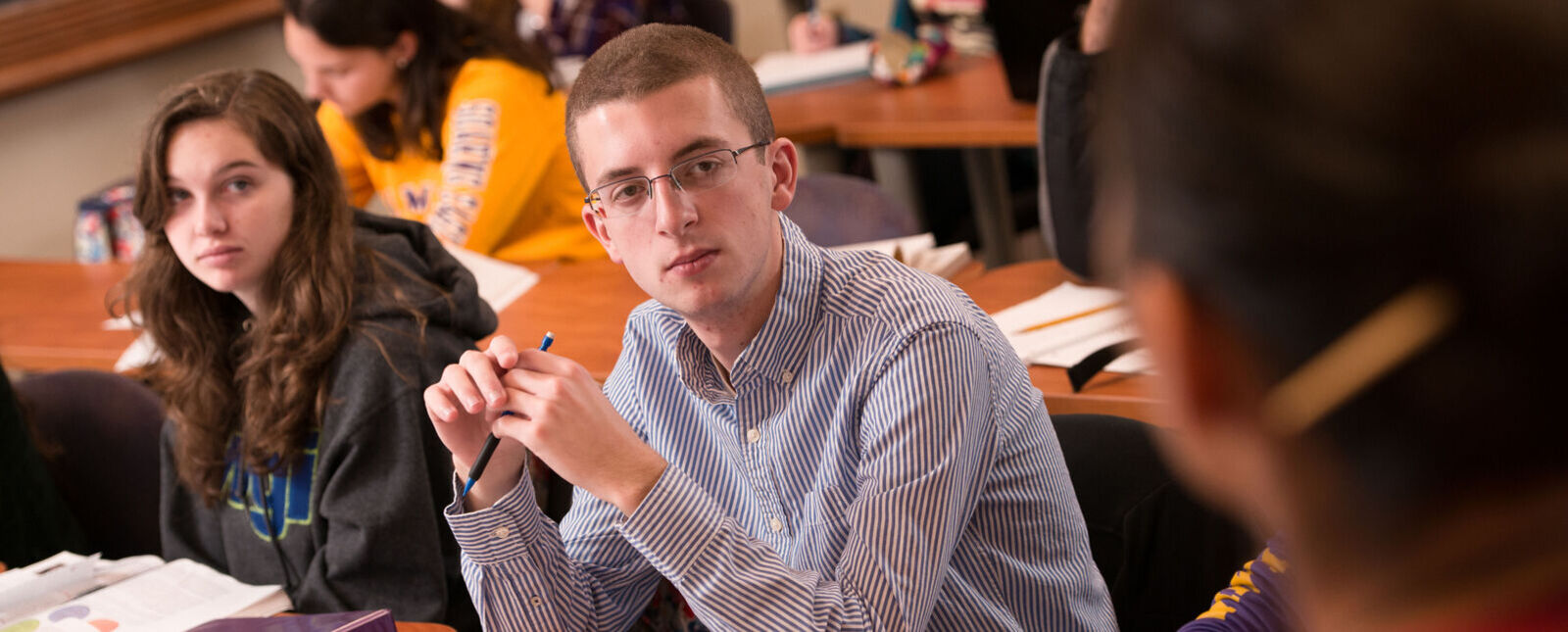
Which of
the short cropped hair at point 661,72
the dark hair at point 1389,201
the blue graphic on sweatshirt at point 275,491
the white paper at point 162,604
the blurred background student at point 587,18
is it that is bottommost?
the blurred background student at point 587,18

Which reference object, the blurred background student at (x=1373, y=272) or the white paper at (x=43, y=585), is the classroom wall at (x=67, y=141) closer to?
the white paper at (x=43, y=585)

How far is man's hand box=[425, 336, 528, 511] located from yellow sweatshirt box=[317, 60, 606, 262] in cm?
140

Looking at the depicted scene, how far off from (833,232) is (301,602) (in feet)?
3.68

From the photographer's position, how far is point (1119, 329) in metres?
0.48

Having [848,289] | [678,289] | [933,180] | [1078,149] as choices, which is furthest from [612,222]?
[933,180]

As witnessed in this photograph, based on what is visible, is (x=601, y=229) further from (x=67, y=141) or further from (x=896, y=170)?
(x=67, y=141)

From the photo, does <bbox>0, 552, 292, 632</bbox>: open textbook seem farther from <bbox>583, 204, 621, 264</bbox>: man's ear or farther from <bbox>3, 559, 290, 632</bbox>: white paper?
<bbox>583, 204, 621, 264</bbox>: man's ear

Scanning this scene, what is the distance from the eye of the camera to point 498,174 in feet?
8.63

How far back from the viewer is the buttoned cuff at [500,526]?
50.9 inches

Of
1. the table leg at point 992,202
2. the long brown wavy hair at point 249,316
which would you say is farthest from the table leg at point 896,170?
the long brown wavy hair at point 249,316

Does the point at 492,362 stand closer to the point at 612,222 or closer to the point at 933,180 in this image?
the point at 612,222

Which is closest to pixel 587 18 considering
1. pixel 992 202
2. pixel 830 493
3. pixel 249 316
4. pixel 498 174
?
pixel 992 202

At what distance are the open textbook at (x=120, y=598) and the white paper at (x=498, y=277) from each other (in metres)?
0.92

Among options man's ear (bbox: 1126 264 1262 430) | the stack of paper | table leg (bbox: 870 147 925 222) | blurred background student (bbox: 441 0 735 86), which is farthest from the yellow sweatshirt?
man's ear (bbox: 1126 264 1262 430)
